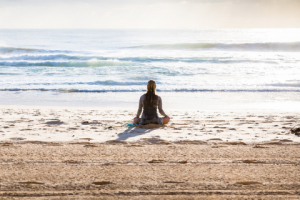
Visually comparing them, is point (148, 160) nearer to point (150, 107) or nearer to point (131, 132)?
point (131, 132)

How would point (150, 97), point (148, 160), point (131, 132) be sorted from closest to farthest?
1. point (148, 160)
2. point (131, 132)
3. point (150, 97)

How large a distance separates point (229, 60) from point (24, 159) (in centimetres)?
2155

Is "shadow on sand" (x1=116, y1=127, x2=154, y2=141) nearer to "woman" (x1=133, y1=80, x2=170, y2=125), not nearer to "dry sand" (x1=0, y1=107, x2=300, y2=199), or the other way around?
"dry sand" (x1=0, y1=107, x2=300, y2=199)

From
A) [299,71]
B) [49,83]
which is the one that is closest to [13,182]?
[49,83]

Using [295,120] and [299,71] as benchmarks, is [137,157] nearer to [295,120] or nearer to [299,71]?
[295,120]

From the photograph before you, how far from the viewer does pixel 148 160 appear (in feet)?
12.7

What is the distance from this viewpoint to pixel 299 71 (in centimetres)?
1817

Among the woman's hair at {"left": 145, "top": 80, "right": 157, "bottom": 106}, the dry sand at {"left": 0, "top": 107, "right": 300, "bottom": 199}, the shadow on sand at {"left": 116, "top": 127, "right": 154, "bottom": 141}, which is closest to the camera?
the dry sand at {"left": 0, "top": 107, "right": 300, "bottom": 199}

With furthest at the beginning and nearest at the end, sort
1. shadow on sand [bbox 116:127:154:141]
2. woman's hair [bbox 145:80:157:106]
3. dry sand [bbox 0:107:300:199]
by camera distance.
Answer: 1. woman's hair [bbox 145:80:157:106]
2. shadow on sand [bbox 116:127:154:141]
3. dry sand [bbox 0:107:300:199]

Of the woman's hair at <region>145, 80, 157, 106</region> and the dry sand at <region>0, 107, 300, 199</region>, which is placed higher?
the woman's hair at <region>145, 80, 157, 106</region>

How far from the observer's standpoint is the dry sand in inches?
117

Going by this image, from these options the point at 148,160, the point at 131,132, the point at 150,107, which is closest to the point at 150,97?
the point at 150,107

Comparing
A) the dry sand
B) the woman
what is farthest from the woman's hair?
the dry sand

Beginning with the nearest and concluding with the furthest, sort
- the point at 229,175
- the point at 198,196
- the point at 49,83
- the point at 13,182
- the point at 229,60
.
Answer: the point at 198,196 < the point at 13,182 < the point at 229,175 < the point at 49,83 < the point at 229,60
